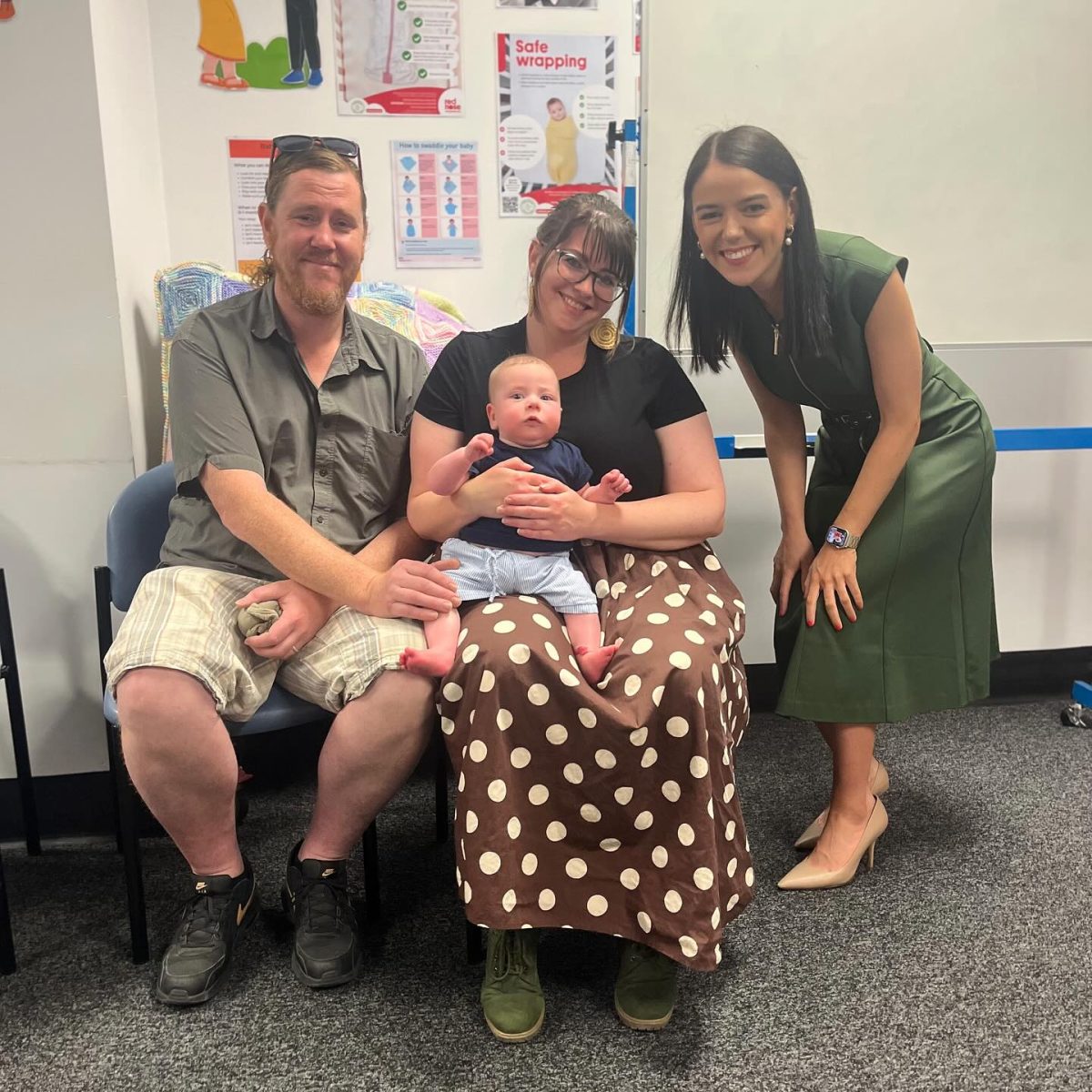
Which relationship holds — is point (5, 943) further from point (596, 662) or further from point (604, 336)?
point (604, 336)

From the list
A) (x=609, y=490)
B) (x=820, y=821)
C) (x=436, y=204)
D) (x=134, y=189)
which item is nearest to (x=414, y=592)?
(x=609, y=490)

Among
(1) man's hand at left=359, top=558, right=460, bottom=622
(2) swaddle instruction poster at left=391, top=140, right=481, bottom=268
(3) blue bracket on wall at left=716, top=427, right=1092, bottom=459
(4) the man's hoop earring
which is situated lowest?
(1) man's hand at left=359, top=558, right=460, bottom=622

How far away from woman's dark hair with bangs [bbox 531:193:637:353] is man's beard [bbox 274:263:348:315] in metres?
0.35

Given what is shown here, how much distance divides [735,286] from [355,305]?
2.83 ft

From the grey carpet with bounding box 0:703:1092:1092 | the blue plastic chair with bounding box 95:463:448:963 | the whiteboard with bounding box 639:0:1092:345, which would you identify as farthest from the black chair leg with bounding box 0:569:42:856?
the whiteboard with bounding box 639:0:1092:345

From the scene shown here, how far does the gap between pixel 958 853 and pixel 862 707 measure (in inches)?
16.2

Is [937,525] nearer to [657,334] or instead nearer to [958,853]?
[958,853]

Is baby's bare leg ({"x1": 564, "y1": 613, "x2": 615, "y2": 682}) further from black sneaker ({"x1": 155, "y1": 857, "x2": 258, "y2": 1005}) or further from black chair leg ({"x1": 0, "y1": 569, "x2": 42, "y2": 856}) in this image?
black chair leg ({"x1": 0, "y1": 569, "x2": 42, "y2": 856})

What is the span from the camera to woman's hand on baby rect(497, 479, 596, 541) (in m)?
1.35

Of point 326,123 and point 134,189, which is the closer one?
point 134,189

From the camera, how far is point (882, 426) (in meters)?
1.58

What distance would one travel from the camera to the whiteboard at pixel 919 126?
1.93 m

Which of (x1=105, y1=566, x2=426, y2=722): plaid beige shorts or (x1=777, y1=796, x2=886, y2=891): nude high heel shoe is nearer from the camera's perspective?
(x1=105, y1=566, x2=426, y2=722): plaid beige shorts

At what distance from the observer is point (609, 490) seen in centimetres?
137
